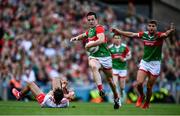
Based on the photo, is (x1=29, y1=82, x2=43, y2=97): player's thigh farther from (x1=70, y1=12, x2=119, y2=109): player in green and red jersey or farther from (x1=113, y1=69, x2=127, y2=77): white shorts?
(x1=113, y1=69, x2=127, y2=77): white shorts

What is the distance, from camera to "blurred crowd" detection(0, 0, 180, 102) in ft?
95.5

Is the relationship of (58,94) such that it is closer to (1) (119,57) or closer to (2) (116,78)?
(2) (116,78)

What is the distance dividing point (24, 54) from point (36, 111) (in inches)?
460

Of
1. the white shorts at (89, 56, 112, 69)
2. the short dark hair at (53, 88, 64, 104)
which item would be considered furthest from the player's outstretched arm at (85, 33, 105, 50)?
the short dark hair at (53, 88, 64, 104)

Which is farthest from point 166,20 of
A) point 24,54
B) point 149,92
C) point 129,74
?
point 149,92

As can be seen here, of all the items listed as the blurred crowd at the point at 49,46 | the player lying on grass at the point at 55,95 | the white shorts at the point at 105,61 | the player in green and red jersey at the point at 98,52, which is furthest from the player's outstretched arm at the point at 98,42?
the blurred crowd at the point at 49,46

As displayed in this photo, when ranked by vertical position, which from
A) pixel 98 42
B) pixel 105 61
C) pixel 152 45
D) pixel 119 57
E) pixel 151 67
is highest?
pixel 98 42

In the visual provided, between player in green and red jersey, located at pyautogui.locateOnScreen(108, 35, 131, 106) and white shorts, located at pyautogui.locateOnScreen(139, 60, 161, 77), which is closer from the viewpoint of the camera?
white shorts, located at pyautogui.locateOnScreen(139, 60, 161, 77)

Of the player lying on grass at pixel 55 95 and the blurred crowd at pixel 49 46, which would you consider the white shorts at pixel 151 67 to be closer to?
the player lying on grass at pixel 55 95

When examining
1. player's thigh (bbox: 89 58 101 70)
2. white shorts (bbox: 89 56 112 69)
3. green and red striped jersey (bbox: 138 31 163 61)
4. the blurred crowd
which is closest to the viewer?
player's thigh (bbox: 89 58 101 70)

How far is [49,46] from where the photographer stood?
30.8 meters

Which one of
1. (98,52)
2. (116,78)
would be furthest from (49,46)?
(98,52)

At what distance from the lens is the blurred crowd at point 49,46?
29094 mm

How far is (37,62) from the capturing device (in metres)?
29.6
